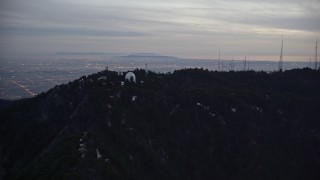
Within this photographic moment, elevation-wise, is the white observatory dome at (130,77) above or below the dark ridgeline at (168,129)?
above

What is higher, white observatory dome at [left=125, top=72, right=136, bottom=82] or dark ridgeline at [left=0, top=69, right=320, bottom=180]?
white observatory dome at [left=125, top=72, right=136, bottom=82]

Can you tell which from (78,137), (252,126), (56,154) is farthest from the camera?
(252,126)

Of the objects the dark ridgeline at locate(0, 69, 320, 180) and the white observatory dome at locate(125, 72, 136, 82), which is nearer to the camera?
the dark ridgeline at locate(0, 69, 320, 180)

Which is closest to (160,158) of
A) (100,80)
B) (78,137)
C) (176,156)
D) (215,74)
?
(176,156)

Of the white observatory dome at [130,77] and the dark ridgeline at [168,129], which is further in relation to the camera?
the white observatory dome at [130,77]

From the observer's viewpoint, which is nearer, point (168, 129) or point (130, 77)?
point (168, 129)

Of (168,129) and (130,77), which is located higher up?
(130,77)

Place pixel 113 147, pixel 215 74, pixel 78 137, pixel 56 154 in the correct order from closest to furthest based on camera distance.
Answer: pixel 56 154
pixel 78 137
pixel 113 147
pixel 215 74

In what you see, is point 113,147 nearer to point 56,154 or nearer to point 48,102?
point 56,154
